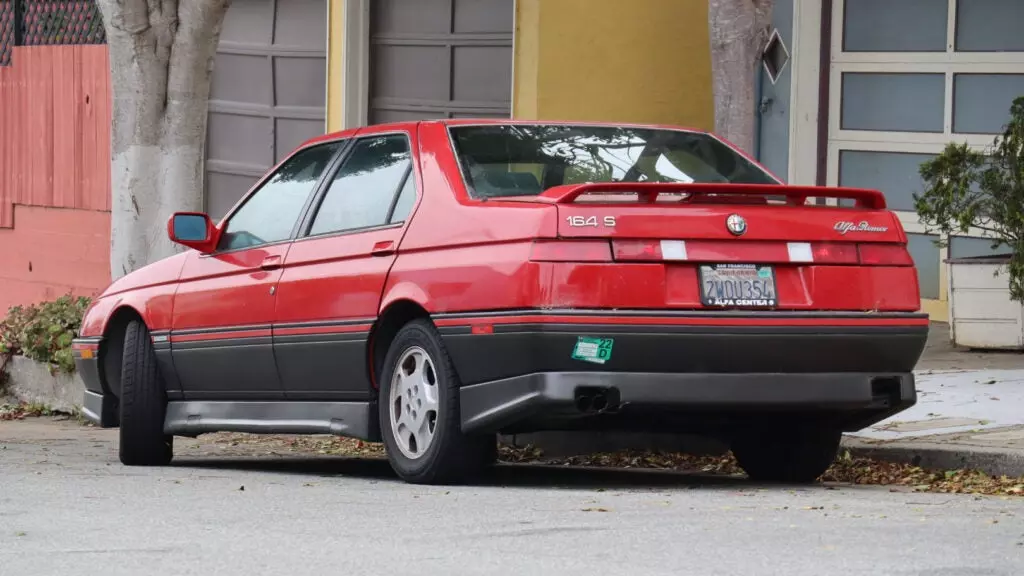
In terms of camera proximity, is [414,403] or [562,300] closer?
[562,300]

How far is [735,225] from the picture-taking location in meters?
6.77

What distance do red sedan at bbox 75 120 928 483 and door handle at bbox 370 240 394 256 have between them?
15 mm

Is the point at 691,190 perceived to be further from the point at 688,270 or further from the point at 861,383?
the point at 861,383

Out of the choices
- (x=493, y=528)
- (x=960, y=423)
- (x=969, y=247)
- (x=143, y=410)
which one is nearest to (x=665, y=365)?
(x=493, y=528)

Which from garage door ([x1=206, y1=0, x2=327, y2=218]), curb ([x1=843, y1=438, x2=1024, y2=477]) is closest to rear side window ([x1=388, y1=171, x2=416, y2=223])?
curb ([x1=843, y1=438, x2=1024, y2=477])

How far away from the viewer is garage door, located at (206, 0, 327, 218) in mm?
16453

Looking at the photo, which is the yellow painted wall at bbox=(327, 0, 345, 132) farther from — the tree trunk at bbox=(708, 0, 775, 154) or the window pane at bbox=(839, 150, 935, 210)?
the tree trunk at bbox=(708, 0, 775, 154)

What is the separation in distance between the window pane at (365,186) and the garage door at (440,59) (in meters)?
6.42

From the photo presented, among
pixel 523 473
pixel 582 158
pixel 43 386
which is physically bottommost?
pixel 43 386

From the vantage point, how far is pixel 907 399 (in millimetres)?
7016

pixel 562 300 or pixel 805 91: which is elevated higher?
pixel 805 91

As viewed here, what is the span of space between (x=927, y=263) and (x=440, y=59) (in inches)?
169

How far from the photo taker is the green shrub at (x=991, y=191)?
1116 centimetres

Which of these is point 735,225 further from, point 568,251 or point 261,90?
point 261,90
